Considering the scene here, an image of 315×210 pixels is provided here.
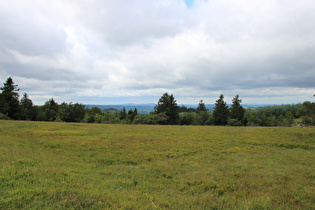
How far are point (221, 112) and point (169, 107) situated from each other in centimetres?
1938

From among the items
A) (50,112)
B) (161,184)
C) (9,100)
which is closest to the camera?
(161,184)

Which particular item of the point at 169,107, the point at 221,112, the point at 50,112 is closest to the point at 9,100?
the point at 50,112

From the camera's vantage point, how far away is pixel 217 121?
54906mm

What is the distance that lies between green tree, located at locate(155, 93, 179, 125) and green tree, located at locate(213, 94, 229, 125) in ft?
49.4

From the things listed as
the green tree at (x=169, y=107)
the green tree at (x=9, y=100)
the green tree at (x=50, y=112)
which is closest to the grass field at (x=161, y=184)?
the green tree at (x=169, y=107)

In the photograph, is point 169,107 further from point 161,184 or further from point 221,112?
point 161,184

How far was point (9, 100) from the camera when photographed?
48.5 metres

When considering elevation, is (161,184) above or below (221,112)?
below

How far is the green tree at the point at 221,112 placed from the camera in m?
53.1

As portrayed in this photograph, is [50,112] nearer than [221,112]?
No

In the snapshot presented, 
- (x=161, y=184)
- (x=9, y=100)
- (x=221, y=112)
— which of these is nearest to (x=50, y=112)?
(x=9, y=100)

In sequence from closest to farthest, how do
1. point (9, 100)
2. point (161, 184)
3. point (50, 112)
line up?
point (161, 184) < point (9, 100) < point (50, 112)

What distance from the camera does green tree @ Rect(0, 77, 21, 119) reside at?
1832 inches

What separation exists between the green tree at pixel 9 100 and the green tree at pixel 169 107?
158 ft
